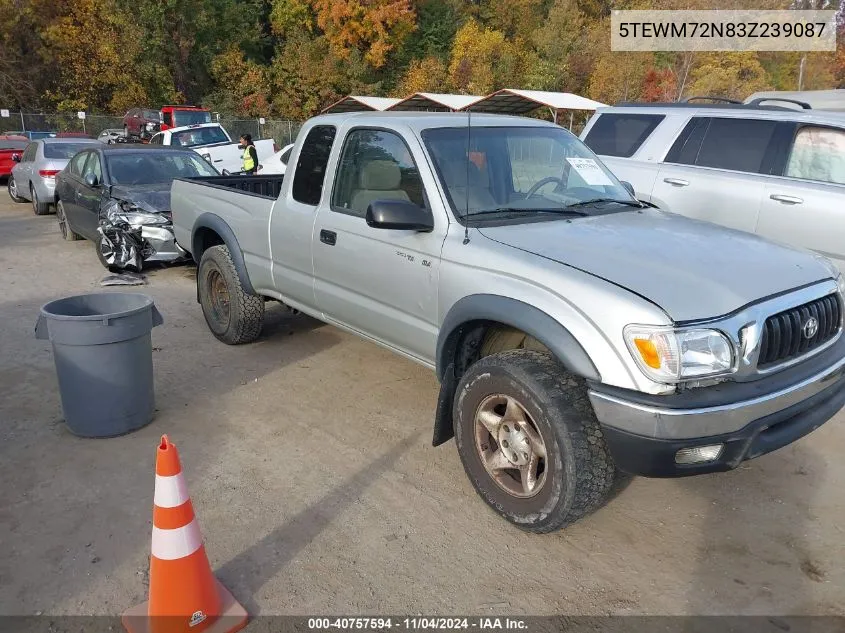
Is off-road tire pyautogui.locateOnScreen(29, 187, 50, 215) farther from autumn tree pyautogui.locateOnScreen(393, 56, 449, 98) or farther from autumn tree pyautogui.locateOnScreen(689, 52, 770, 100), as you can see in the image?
autumn tree pyautogui.locateOnScreen(689, 52, 770, 100)

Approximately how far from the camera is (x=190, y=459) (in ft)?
13.0

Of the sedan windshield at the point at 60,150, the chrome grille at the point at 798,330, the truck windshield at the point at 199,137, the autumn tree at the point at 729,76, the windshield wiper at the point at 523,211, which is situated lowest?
the chrome grille at the point at 798,330

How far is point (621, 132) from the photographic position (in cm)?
733

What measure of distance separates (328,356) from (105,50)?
4223cm

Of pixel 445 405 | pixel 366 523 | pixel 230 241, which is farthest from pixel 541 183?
pixel 230 241

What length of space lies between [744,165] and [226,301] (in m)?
4.95

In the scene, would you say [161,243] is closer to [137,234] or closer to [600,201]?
[137,234]

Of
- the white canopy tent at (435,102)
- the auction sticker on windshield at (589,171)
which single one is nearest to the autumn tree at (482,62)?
the white canopy tent at (435,102)

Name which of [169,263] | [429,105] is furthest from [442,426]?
[429,105]

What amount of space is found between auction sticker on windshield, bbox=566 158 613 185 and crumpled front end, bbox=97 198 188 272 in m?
5.34

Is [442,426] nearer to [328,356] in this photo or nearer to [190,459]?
[190,459]

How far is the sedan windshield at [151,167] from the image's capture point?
353 inches

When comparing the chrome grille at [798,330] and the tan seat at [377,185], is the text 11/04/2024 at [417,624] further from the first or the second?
the tan seat at [377,185]

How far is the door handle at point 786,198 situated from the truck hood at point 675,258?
2620 mm
